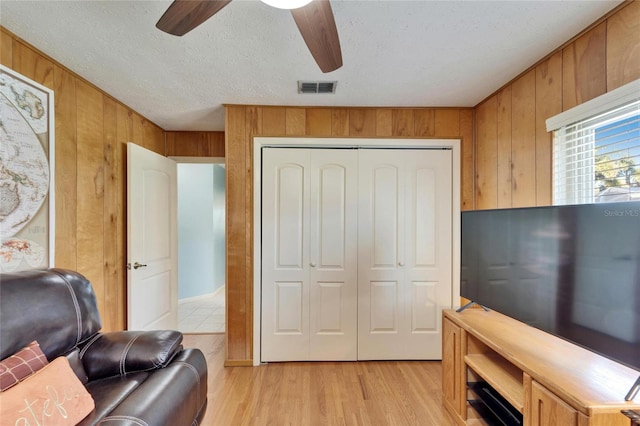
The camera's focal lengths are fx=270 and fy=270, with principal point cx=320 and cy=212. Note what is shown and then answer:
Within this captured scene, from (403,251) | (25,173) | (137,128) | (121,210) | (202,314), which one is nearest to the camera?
(25,173)

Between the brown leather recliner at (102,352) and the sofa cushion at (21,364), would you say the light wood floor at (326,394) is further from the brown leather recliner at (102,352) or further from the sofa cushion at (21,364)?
the sofa cushion at (21,364)

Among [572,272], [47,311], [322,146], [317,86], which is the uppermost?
[317,86]

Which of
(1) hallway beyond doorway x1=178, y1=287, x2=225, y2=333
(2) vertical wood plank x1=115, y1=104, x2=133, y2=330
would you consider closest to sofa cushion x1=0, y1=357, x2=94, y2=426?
(2) vertical wood plank x1=115, y1=104, x2=133, y2=330

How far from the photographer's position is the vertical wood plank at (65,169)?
1750 millimetres

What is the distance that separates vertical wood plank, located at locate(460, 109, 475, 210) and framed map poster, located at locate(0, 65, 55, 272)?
10.2ft

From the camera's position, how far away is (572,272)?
114 centimetres

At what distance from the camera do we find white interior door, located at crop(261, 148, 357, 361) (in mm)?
2459

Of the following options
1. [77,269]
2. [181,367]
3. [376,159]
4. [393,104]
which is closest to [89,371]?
[181,367]

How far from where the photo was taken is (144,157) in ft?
8.27

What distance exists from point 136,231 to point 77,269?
0.55 metres

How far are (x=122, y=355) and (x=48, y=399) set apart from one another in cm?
40

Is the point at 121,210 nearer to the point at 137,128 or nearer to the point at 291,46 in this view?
the point at 137,128

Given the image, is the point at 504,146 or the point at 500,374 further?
the point at 504,146

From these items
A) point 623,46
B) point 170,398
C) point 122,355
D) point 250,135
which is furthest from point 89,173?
point 623,46
